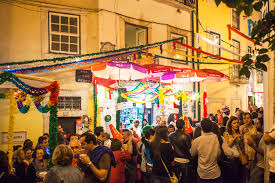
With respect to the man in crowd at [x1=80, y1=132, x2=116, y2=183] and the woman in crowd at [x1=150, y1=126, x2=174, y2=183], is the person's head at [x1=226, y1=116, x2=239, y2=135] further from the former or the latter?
the man in crowd at [x1=80, y1=132, x2=116, y2=183]

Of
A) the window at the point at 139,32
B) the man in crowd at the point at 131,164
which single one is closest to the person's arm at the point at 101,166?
the man in crowd at the point at 131,164

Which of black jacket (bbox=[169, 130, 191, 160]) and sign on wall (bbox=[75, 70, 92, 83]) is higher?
sign on wall (bbox=[75, 70, 92, 83])

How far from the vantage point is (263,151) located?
4938 mm

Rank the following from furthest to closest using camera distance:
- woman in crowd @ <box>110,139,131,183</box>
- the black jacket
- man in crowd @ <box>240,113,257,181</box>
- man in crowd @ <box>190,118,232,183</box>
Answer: the black jacket → man in crowd @ <box>240,113,257,181</box> → woman in crowd @ <box>110,139,131,183</box> → man in crowd @ <box>190,118,232,183</box>

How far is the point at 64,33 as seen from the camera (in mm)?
10867

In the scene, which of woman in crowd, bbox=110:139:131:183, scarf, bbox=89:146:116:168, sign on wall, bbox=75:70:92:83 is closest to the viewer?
scarf, bbox=89:146:116:168

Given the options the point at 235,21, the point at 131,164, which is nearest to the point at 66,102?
the point at 131,164

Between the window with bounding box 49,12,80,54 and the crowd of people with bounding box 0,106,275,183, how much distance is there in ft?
16.1

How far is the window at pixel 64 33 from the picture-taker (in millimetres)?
10633

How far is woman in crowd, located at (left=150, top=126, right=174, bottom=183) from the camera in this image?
5016 millimetres

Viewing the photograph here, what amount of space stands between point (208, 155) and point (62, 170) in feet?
9.11

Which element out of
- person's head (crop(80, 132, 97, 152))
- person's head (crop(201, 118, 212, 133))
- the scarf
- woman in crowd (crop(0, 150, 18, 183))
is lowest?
woman in crowd (crop(0, 150, 18, 183))

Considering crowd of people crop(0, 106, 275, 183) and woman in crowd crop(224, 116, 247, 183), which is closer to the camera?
crowd of people crop(0, 106, 275, 183)

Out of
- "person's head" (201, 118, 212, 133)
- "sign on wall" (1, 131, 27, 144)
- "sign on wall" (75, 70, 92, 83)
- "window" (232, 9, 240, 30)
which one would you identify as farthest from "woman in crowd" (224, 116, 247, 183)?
"window" (232, 9, 240, 30)
